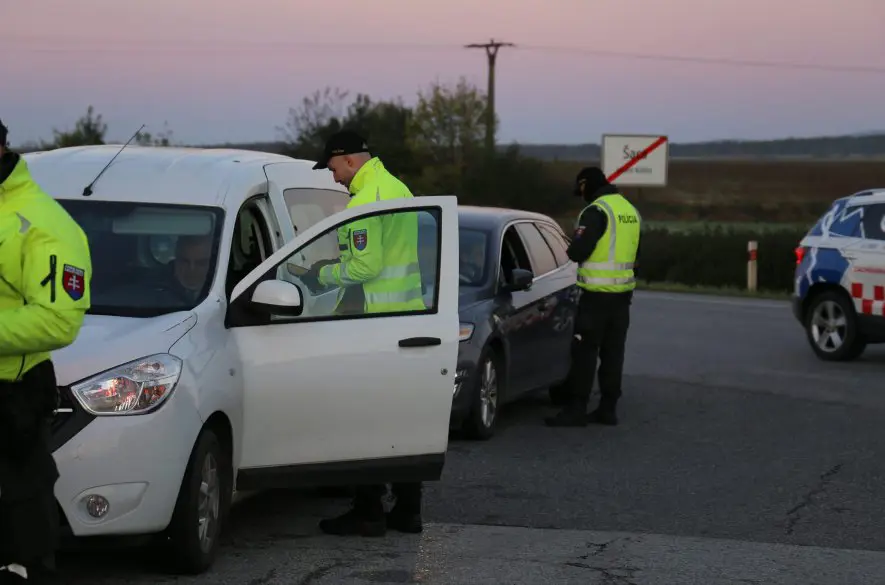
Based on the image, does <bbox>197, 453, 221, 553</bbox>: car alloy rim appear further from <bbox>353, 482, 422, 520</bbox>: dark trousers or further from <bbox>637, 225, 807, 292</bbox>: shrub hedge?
<bbox>637, 225, 807, 292</bbox>: shrub hedge

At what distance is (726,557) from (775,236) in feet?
96.0

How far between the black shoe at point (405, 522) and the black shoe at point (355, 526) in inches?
3.5

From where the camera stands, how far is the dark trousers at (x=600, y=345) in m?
11.2

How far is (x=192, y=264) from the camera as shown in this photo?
6840 millimetres

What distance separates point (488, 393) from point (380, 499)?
3.32 metres

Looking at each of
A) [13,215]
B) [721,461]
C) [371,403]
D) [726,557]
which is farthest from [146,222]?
[721,461]

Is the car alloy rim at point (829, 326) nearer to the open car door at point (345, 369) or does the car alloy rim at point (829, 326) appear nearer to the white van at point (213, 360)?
the white van at point (213, 360)

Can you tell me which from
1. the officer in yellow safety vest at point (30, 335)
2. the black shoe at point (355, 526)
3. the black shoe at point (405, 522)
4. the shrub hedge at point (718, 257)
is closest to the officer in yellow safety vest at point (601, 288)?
the black shoe at point (405, 522)

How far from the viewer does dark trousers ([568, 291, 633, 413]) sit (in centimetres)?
1122

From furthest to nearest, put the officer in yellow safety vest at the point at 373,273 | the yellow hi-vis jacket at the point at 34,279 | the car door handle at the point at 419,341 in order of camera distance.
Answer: the officer in yellow safety vest at the point at 373,273
the car door handle at the point at 419,341
the yellow hi-vis jacket at the point at 34,279

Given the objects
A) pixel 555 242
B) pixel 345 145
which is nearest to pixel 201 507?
pixel 345 145

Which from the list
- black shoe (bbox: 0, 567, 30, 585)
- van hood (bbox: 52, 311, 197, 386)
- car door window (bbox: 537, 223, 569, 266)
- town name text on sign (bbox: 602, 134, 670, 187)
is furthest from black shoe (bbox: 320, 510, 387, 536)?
town name text on sign (bbox: 602, 134, 670, 187)

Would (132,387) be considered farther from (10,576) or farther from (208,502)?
(10,576)

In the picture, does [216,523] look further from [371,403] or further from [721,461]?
[721,461]
